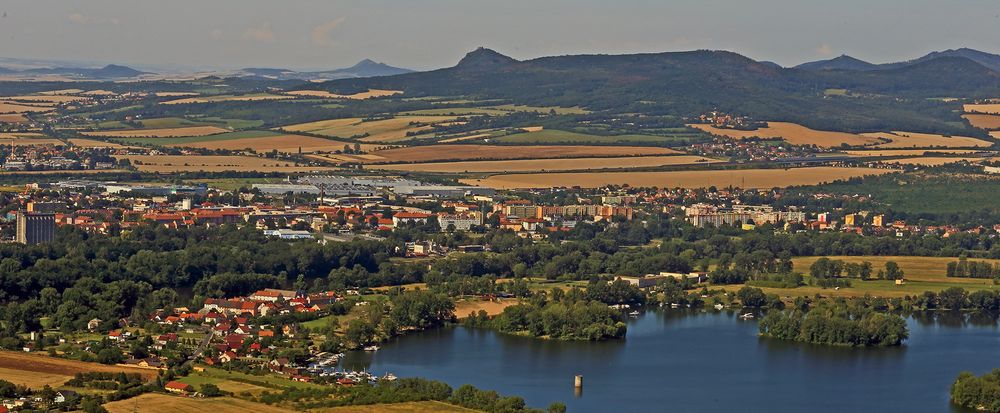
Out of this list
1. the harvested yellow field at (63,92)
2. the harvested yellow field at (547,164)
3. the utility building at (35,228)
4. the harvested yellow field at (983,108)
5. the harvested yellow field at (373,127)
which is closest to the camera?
the utility building at (35,228)

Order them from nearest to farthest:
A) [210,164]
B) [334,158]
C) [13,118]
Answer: [210,164]
[334,158]
[13,118]

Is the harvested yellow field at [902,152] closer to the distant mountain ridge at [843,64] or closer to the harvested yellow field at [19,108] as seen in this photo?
the harvested yellow field at [19,108]

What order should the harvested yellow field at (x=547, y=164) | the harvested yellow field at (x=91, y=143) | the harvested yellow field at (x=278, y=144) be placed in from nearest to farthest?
the harvested yellow field at (x=547, y=164), the harvested yellow field at (x=91, y=143), the harvested yellow field at (x=278, y=144)

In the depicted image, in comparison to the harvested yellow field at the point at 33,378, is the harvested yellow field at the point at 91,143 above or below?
below

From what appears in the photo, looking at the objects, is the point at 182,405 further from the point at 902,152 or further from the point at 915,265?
the point at 902,152

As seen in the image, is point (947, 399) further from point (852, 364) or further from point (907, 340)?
point (907, 340)

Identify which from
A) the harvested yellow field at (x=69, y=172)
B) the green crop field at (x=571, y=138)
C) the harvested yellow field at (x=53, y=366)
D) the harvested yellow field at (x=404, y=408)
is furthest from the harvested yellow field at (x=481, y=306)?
the green crop field at (x=571, y=138)

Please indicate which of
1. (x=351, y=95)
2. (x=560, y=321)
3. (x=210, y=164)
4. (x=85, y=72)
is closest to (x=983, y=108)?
(x=351, y=95)

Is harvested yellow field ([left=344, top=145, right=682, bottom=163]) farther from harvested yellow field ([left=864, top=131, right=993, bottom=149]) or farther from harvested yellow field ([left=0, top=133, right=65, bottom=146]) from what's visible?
harvested yellow field ([left=0, top=133, right=65, bottom=146])
